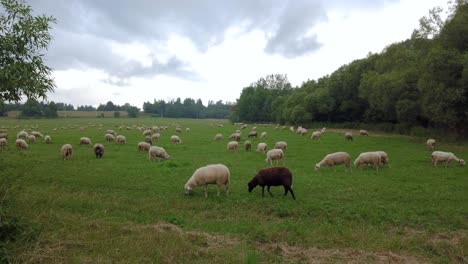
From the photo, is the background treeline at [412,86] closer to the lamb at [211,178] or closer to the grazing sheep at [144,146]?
the lamb at [211,178]

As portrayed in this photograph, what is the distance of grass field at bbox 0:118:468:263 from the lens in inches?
292

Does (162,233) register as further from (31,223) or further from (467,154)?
(467,154)

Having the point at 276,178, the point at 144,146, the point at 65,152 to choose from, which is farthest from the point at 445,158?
the point at 65,152

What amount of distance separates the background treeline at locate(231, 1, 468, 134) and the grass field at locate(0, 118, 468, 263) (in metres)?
19.0

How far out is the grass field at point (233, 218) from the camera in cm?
742

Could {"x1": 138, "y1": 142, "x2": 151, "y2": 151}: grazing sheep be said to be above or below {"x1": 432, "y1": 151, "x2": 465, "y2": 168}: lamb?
below

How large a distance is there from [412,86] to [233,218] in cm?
4277

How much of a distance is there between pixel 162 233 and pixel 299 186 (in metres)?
8.70

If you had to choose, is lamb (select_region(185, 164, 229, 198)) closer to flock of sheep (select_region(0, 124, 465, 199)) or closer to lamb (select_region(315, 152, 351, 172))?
flock of sheep (select_region(0, 124, 465, 199))

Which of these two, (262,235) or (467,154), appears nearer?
(262,235)

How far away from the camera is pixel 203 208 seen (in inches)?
478

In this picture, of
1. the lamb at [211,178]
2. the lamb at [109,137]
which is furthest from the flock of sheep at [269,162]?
the lamb at [109,137]

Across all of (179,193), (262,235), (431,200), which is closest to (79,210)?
(179,193)

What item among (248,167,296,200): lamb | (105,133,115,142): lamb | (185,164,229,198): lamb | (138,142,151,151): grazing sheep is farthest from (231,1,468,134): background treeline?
(105,133,115,142): lamb
